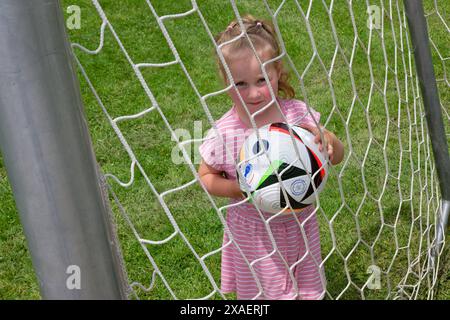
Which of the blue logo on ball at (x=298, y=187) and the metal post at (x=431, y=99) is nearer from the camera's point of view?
the blue logo on ball at (x=298, y=187)

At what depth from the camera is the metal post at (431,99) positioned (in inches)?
75.9

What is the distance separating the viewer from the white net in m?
2.14

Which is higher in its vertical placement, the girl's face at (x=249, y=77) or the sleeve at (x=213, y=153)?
the girl's face at (x=249, y=77)

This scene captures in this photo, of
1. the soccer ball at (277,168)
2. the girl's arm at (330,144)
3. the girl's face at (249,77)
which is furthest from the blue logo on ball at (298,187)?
the girl's face at (249,77)

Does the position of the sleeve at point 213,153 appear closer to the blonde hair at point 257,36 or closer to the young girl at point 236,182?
the young girl at point 236,182

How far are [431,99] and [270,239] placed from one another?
0.73m

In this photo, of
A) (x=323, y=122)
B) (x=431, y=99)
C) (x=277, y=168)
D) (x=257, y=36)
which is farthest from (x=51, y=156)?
(x=323, y=122)

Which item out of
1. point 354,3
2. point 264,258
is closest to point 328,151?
point 264,258

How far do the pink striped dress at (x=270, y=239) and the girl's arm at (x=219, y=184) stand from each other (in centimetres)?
2

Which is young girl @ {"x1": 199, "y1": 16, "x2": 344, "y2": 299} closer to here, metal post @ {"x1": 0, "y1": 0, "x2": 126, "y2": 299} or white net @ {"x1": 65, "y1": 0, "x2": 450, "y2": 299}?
white net @ {"x1": 65, "y1": 0, "x2": 450, "y2": 299}

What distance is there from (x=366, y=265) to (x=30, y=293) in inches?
44.9

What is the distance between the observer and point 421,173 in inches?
103

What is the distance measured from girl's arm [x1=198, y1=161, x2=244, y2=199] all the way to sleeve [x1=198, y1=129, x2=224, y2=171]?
0.02m

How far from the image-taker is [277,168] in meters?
1.58
